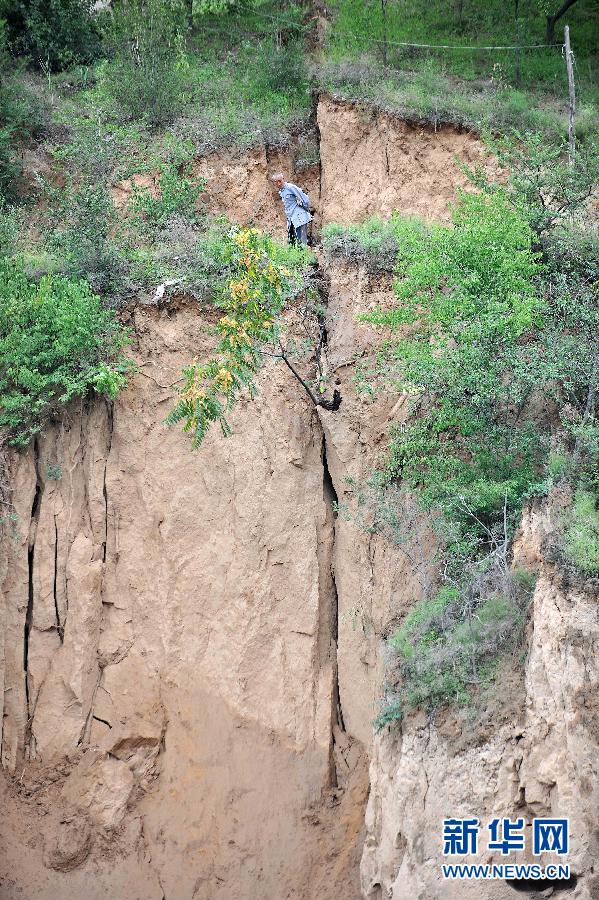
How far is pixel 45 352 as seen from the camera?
37.5ft

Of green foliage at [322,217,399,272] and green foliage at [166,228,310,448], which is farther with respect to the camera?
green foliage at [322,217,399,272]

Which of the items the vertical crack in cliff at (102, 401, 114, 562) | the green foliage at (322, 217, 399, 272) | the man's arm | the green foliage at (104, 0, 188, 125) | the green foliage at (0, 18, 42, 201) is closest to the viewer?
the vertical crack in cliff at (102, 401, 114, 562)

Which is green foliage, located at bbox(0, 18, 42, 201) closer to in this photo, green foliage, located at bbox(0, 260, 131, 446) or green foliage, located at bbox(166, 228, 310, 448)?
green foliage, located at bbox(0, 260, 131, 446)

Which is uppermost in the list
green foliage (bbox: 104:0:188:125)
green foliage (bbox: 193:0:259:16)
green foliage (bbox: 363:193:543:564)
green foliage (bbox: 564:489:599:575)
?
green foliage (bbox: 193:0:259:16)

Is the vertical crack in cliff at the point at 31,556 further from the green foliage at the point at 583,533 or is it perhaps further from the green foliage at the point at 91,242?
the green foliage at the point at 583,533

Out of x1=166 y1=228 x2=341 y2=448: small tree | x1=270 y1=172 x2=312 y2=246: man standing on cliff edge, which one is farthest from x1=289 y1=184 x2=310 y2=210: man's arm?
x1=166 y1=228 x2=341 y2=448: small tree

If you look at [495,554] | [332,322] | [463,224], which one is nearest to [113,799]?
[495,554]

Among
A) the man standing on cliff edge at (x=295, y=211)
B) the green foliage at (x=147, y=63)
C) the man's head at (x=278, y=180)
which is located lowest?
the man standing on cliff edge at (x=295, y=211)

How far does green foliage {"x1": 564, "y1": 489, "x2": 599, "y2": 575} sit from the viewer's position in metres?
8.13

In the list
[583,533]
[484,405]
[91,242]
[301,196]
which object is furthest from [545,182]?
[583,533]

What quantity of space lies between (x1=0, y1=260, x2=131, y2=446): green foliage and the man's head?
2.98 metres

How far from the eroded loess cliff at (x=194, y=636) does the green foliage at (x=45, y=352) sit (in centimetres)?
36

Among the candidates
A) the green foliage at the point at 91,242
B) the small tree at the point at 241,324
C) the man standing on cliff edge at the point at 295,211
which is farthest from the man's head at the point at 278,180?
the small tree at the point at 241,324

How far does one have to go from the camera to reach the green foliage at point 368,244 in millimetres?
12250
